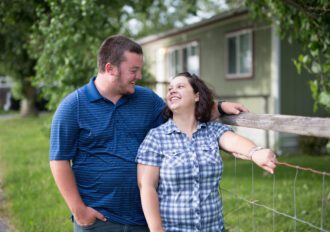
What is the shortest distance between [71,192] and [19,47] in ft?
56.0

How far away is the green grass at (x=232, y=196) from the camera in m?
5.39

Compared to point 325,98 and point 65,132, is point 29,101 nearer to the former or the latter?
point 325,98

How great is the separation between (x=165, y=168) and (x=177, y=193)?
147 millimetres

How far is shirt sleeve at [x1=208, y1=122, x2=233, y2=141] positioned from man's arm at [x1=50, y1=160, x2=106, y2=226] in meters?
0.79

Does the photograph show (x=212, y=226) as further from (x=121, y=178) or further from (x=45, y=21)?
(x=45, y=21)

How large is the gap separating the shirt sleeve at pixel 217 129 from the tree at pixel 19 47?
6.31m

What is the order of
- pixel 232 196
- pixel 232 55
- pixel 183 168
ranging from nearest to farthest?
pixel 183 168
pixel 232 196
pixel 232 55

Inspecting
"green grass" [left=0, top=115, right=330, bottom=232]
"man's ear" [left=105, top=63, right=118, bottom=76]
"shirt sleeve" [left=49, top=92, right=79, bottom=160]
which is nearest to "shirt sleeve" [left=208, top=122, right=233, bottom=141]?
"man's ear" [left=105, top=63, right=118, bottom=76]

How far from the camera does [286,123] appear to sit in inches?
99.9

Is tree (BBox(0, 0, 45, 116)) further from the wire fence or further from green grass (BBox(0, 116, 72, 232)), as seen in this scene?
the wire fence

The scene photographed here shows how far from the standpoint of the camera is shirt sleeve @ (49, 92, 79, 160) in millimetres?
2619

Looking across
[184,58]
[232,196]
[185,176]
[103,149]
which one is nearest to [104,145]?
[103,149]

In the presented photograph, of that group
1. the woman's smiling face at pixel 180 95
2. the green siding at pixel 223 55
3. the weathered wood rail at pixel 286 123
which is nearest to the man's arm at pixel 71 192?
the woman's smiling face at pixel 180 95

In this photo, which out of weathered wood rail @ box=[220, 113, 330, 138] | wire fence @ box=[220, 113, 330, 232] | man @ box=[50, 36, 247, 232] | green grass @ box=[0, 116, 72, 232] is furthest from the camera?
green grass @ box=[0, 116, 72, 232]
